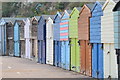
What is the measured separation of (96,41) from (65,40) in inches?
225

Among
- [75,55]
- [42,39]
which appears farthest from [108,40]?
[42,39]

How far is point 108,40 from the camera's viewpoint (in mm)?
16250

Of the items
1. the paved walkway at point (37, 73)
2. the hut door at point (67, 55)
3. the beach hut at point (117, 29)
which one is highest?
the beach hut at point (117, 29)

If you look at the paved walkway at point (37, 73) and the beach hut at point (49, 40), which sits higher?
the beach hut at point (49, 40)

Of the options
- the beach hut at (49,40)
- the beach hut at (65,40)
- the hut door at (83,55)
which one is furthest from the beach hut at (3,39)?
the hut door at (83,55)

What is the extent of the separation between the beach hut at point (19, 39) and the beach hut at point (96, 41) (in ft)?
66.3

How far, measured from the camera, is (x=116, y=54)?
1484 cm

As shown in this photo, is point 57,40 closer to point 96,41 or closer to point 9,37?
point 96,41

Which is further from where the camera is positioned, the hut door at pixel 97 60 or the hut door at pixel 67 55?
the hut door at pixel 67 55

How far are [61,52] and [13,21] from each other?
18772 mm

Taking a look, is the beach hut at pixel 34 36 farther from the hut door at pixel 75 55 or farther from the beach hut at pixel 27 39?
the hut door at pixel 75 55

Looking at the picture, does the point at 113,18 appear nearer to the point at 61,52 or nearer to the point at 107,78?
the point at 107,78

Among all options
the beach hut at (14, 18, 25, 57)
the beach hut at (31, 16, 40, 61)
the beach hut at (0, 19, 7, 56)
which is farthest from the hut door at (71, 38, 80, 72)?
the beach hut at (0, 19, 7, 56)

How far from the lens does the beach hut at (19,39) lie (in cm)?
3872
